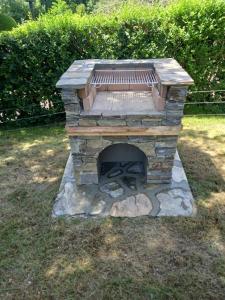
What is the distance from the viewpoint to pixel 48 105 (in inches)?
264

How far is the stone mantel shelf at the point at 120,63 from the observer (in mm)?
3320

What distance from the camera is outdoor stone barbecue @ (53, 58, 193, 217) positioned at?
3.52 metres

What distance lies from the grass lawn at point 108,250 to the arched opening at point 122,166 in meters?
0.73

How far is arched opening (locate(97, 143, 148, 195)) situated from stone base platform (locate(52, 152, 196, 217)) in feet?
0.37

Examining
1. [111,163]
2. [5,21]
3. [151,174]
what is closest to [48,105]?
[111,163]

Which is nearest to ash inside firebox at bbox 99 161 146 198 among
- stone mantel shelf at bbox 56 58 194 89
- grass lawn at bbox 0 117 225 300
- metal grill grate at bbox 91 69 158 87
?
grass lawn at bbox 0 117 225 300

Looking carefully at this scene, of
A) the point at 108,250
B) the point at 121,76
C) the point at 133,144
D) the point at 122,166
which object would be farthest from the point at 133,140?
the point at 108,250

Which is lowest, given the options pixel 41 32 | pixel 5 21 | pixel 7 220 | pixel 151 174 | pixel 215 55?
pixel 7 220

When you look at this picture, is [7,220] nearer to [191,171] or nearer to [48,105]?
[191,171]

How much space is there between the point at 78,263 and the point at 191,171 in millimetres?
2389

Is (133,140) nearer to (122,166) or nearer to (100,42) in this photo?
(122,166)

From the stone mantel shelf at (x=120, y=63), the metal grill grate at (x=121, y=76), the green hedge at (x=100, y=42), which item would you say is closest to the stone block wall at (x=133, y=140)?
the stone mantel shelf at (x=120, y=63)

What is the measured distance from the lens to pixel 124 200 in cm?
386

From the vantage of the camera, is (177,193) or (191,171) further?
(191,171)
